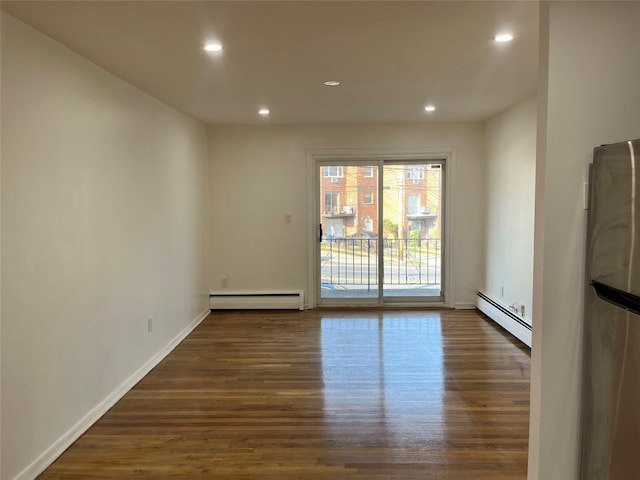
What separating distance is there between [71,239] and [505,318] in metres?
4.15

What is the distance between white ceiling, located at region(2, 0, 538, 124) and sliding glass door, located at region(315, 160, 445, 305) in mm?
1557

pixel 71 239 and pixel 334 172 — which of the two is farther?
pixel 334 172

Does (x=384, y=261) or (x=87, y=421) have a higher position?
(x=384, y=261)

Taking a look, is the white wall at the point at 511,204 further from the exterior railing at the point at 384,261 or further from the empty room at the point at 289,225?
the exterior railing at the point at 384,261

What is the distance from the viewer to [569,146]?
1.79 m

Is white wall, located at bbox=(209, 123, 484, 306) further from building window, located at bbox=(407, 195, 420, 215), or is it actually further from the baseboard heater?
building window, located at bbox=(407, 195, 420, 215)

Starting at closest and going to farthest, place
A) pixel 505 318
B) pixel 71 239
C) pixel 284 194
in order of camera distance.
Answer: pixel 71 239, pixel 505 318, pixel 284 194

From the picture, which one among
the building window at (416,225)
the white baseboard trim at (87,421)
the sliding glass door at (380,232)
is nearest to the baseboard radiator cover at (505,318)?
the sliding glass door at (380,232)

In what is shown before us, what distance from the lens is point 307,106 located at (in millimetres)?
4434

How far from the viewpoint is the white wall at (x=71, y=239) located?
7.22 ft

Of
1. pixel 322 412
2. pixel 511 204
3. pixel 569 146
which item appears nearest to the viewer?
pixel 569 146

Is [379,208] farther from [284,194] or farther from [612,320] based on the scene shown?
[612,320]

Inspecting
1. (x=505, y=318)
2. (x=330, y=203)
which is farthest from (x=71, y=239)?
(x=505, y=318)

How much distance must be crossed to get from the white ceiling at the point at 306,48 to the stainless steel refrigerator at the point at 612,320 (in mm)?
1018
